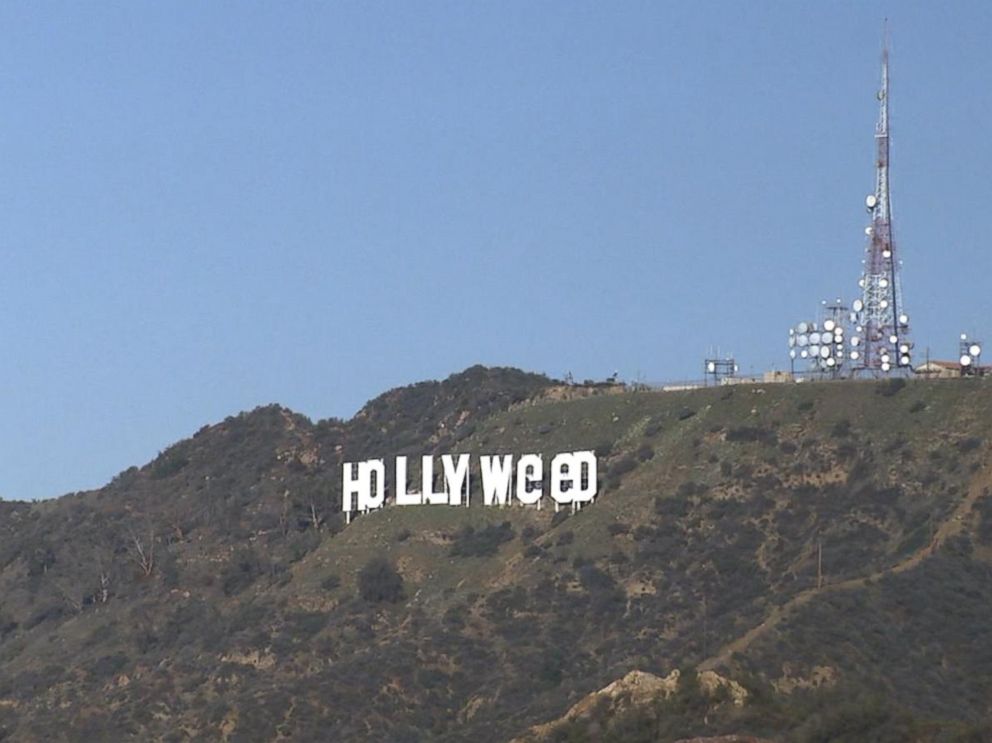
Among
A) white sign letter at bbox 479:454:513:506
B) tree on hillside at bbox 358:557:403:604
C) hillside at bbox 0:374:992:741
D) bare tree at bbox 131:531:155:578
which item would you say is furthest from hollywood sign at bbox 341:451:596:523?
bare tree at bbox 131:531:155:578

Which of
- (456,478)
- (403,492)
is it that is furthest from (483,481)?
(403,492)

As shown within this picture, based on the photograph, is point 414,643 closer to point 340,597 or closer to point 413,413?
point 340,597

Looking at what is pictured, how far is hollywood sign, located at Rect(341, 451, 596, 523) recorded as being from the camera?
143m

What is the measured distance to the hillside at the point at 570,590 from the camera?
113812 millimetres

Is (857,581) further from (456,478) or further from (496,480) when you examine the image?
(456,478)

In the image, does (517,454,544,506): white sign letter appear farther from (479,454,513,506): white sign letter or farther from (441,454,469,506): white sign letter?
(441,454,469,506): white sign letter

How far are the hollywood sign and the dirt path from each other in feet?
71.1

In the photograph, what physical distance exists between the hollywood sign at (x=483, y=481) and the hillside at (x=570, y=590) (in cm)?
100

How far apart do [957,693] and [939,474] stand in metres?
23.2

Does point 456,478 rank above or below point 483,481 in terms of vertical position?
above

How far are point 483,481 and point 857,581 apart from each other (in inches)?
1207

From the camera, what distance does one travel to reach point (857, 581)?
120062mm

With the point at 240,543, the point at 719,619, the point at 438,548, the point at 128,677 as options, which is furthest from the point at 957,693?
the point at 240,543

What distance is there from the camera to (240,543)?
6383 inches
